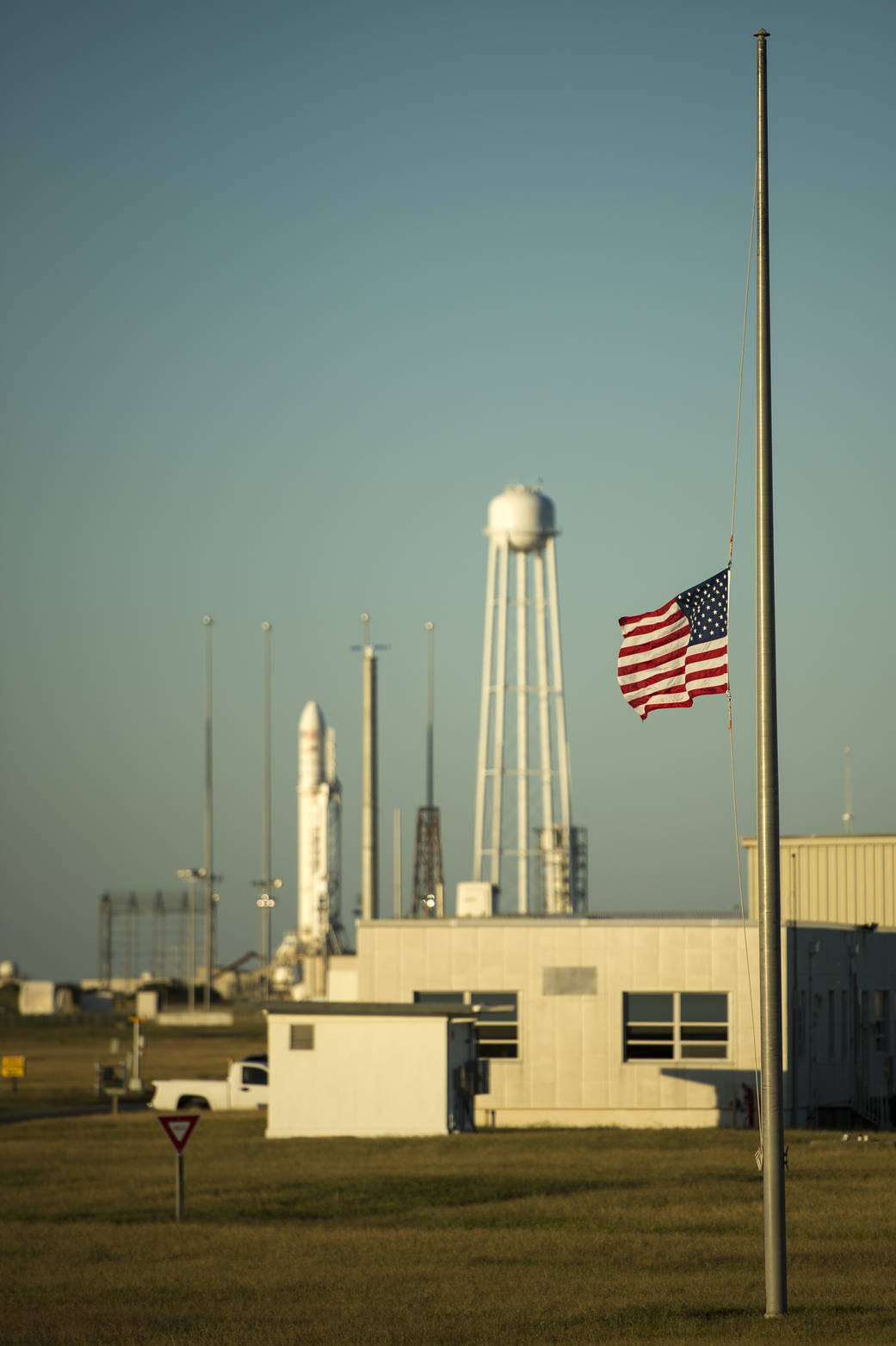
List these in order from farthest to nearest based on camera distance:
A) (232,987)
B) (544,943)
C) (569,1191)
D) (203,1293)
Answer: (232,987) < (544,943) < (569,1191) < (203,1293)

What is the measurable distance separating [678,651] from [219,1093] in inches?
1180

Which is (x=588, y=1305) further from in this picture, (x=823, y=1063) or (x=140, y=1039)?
(x=140, y=1039)

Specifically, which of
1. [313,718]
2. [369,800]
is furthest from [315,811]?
[369,800]

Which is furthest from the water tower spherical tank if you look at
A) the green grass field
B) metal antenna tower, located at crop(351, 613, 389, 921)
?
the green grass field

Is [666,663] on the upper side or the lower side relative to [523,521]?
lower

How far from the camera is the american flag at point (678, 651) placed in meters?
16.7

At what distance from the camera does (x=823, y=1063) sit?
40438 millimetres

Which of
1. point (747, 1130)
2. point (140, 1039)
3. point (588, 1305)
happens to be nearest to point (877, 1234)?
point (588, 1305)

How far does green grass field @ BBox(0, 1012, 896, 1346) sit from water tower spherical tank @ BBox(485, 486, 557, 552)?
153 feet

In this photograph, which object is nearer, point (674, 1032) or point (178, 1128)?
point (178, 1128)

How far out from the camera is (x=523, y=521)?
78500mm

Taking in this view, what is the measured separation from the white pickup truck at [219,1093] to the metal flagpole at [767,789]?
1180 inches

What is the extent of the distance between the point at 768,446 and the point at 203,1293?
1025 cm

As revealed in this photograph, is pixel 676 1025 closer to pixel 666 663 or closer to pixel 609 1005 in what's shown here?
pixel 609 1005
